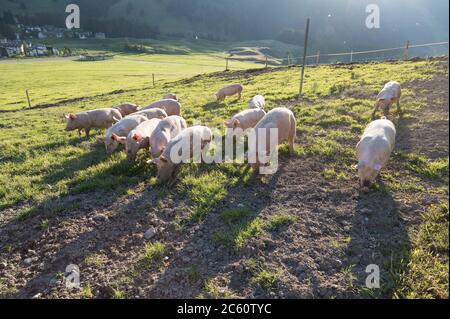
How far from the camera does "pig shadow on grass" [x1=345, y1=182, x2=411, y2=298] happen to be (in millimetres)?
5078

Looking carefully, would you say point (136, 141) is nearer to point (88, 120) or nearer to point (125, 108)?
point (88, 120)

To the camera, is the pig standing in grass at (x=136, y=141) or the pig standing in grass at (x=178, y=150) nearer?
the pig standing in grass at (x=178, y=150)

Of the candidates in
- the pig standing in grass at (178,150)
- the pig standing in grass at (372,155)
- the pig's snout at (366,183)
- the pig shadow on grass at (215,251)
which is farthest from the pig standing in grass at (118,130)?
the pig's snout at (366,183)

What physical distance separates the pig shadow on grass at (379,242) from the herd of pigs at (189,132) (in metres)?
0.70

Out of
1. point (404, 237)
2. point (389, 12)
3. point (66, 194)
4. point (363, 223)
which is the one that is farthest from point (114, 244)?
point (389, 12)

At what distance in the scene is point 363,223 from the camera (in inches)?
253

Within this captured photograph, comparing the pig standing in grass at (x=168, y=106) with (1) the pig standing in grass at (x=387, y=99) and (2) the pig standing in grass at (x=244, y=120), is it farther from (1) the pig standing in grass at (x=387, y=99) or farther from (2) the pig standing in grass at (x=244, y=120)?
(1) the pig standing in grass at (x=387, y=99)

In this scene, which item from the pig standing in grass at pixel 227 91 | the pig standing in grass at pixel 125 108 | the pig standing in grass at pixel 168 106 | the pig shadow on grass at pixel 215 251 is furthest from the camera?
the pig standing in grass at pixel 227 91

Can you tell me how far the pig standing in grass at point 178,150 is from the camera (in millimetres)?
8781

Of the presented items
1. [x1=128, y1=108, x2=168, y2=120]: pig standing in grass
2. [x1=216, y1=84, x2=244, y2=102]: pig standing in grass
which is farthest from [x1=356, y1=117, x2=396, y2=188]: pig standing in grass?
A: [x1=216, y1=84, x2=244, y2=102]: pig standing in grass

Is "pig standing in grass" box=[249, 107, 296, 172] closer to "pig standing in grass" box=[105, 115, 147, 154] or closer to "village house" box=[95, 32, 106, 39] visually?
"pig standing in grass" box=[105, 115, 147, 154]

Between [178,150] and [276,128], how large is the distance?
2.68 m
